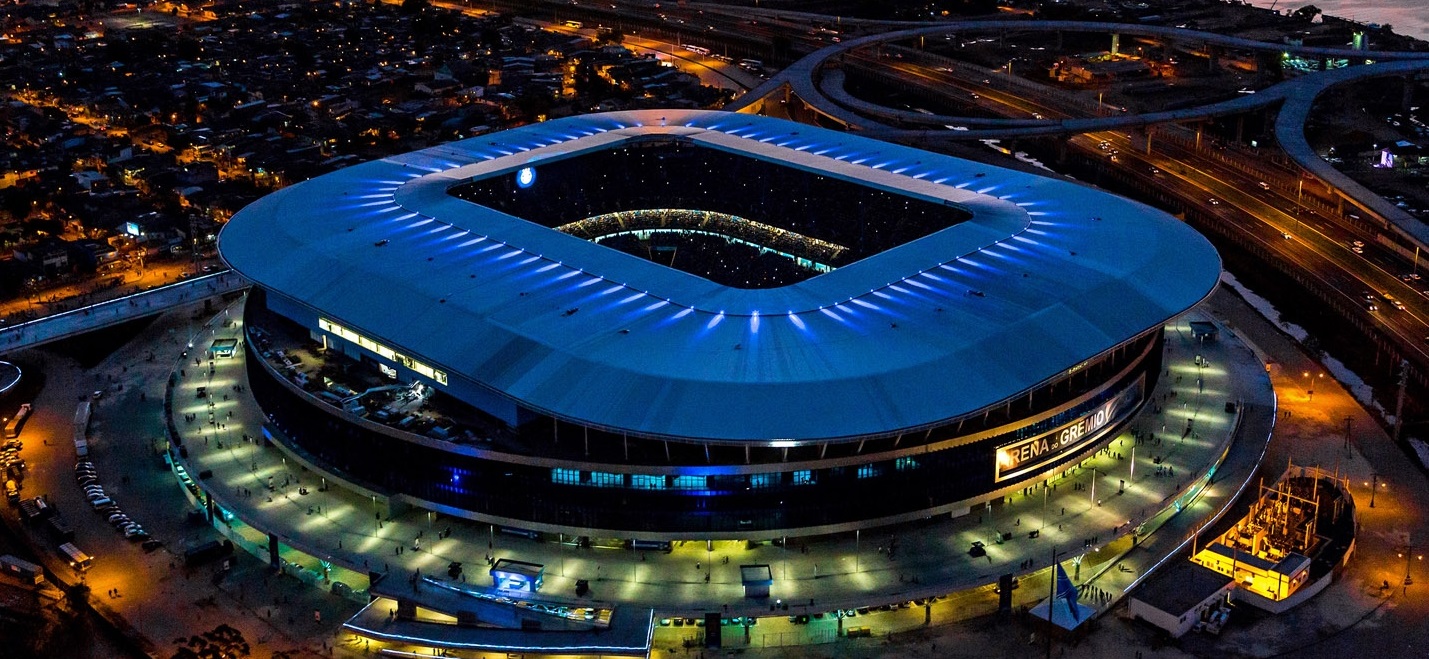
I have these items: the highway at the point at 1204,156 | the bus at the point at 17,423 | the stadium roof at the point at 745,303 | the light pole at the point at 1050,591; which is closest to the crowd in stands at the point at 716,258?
the stadium roof at the point at 745,303

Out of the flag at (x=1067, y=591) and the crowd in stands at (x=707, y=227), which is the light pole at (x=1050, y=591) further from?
the crowd in stands at (x=707, y=227)

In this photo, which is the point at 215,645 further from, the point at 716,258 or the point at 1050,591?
the point at 716,258

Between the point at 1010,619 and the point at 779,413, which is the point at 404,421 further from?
the point at 1010,619

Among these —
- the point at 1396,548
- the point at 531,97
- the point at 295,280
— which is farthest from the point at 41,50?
the point at 1396,548

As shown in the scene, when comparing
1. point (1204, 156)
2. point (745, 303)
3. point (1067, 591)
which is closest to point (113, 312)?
point (745, 303)

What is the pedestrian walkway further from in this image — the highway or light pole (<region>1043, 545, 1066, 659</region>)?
the highway

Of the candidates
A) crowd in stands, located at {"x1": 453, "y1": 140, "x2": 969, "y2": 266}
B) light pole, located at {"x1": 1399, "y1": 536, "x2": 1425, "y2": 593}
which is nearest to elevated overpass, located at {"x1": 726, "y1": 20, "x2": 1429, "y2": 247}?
crowd in stands, located at {"x1": 453, "y1": 140, "x2": 969, "y2": 266}
